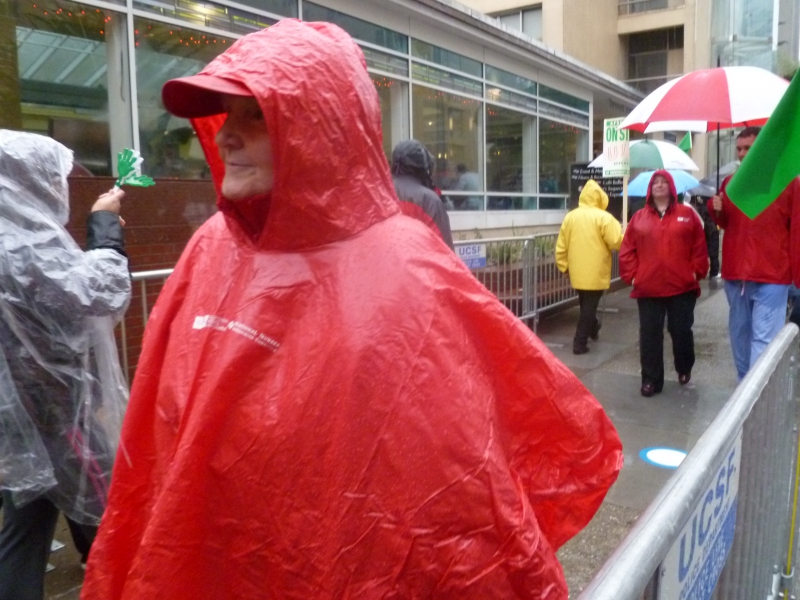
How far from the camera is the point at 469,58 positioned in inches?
456

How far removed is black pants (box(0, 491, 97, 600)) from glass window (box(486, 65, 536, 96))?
36.3 feet

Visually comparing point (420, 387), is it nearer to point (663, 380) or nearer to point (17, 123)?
point (17, 123)

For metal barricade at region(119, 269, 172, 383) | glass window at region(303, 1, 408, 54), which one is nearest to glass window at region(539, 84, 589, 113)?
glass window at region(303, 1, 408, 54)

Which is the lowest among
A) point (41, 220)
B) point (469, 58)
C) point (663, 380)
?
point (663, 380)

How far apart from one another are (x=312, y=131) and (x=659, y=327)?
5.31m

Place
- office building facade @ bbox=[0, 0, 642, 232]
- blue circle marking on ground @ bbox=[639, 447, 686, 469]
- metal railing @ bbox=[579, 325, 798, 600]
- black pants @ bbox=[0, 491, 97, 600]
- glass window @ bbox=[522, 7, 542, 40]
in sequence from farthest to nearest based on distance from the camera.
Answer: glass window @ bbox=[522, 7, 542, 40] < office building facade @ bbox=[0, 0, 642, 232] < blue circle marking on ground @ bbox=[639, 447, 686, 469] < black pants @ bbox=[0, 491, 97, 600] < metal railing @ bbox=[579, 325, 798, 600]

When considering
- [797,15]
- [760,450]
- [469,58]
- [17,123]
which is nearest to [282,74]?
[760,450]

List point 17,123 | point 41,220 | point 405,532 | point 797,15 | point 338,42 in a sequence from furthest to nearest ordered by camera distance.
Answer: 1. point 797,15
2. point 17,123
3. point 41,220
4. point 338,42
5. point 405,532

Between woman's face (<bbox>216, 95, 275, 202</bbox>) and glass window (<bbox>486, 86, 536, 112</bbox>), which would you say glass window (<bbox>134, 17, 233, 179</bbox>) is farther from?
glass window (<bbox>486, 86, 536, 112</bbox>)

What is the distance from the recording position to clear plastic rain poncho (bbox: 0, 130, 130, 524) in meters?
2.27

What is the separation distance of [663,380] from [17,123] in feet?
18.4

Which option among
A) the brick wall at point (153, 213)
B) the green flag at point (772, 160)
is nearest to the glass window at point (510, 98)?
the brick wall at point (153, 213)

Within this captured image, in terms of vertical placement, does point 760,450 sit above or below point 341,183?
below

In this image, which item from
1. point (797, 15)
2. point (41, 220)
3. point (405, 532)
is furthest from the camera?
point (797, 15)
